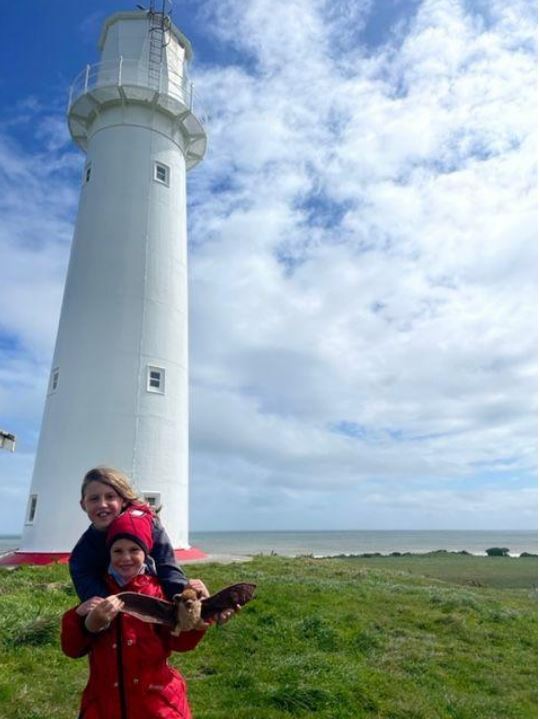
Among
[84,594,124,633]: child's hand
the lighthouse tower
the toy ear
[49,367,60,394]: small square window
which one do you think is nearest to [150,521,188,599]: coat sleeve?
the toy ear

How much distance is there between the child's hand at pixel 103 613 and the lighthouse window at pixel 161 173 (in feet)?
56.2

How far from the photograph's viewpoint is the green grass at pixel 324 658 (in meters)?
5.85

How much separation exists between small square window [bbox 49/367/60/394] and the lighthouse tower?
0.07m

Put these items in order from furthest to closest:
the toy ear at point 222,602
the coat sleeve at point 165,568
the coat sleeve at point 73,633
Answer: the coat sleeve at point 165,568, the toy ear at point 222,602, the coat sleeve at point 73,633

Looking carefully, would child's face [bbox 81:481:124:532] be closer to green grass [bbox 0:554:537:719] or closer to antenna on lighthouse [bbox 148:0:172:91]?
green grass [bbox 0:554:537:719]

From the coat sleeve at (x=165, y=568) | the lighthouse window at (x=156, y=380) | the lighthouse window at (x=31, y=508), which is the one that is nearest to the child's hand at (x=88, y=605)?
the coat sleeve at (x=165, y=568)

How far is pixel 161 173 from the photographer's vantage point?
18531 mm

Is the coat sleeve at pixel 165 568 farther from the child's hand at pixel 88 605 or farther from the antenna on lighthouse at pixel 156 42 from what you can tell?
the antenna on lighthouse at pixel 156 42

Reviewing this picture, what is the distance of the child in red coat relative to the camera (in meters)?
3.01

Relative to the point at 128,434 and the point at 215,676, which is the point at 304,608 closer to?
the point at 215,676

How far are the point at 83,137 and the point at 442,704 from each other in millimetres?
20303

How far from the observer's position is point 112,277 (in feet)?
55.6

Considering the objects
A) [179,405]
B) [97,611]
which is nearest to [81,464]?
[179,405]

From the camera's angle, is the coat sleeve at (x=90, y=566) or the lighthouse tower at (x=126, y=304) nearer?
the coat sleeve at (x=90, y=566)
